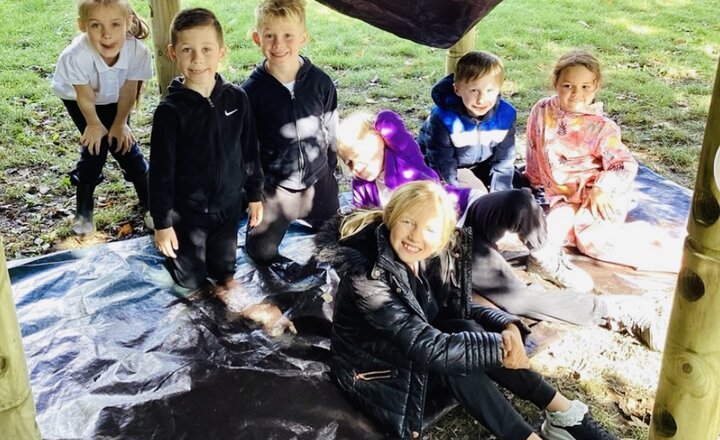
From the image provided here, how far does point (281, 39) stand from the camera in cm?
312

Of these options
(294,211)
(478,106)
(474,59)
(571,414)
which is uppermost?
(474,59)

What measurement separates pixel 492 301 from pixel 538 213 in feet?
1.32

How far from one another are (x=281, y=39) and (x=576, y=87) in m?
1.31

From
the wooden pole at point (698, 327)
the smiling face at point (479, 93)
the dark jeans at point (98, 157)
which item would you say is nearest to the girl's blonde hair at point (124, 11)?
the dark jeans at point (98, 157)

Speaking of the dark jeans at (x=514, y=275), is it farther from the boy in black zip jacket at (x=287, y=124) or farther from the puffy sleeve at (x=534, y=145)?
the boy in black zip jacket at (x=287, y=124)

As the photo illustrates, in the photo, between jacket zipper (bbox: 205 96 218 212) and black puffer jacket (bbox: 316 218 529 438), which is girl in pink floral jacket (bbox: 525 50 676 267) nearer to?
black puffer jacket (bbox: 316 218 529 438)

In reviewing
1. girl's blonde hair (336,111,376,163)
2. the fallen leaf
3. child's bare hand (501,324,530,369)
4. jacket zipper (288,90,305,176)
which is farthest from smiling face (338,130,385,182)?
the fallen leaf

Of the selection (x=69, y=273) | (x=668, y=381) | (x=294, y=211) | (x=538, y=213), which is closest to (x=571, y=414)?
(x=668, y=381)

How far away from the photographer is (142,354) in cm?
272

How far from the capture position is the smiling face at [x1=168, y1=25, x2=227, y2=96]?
2871 mm

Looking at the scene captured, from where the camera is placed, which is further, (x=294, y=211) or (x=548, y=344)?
(x=294, y=211)

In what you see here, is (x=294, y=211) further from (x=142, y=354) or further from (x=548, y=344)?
(x=548, y=344)

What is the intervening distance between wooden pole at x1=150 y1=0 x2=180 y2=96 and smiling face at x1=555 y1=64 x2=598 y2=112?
71.7 inches

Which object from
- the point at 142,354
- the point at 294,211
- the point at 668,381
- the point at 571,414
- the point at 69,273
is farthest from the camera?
the point at 294,211
